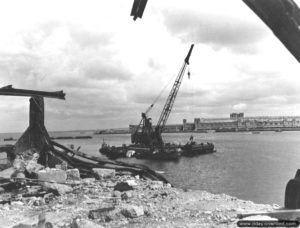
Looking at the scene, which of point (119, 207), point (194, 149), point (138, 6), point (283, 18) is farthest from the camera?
point (194, 149)

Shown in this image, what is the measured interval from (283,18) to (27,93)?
37.5 ft

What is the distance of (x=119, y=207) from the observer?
7.62 metres

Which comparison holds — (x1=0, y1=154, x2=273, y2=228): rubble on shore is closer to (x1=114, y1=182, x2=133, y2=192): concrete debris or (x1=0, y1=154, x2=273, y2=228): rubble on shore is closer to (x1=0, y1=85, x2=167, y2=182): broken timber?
(x1=114, y1=182, x2=133, y2=192): concrete debris

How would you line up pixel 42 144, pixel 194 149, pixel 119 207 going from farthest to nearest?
pixel 194 149 < pixel 42 144 < pixel 119 207

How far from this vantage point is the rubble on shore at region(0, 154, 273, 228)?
6.90 m

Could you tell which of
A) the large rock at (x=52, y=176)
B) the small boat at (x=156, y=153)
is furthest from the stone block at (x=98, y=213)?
the small boat at (x=156, y=153)

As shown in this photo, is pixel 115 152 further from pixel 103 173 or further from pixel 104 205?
pixel 104 205

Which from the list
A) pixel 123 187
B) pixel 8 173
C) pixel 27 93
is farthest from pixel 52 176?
pixel 27 93

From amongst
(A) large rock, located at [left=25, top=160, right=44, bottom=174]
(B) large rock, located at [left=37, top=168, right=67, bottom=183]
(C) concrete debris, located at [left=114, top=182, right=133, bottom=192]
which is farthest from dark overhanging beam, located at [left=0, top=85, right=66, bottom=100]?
(C) concrete debris, located at [left=114, top=182, right=133, bottom=192]

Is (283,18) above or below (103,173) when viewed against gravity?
above

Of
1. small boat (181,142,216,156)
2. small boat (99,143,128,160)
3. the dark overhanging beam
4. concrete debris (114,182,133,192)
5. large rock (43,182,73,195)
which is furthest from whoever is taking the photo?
small boat (181,142,216,156)

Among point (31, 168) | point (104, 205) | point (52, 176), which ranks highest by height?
point (31, 168)

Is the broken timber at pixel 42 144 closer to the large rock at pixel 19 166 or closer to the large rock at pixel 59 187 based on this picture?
the large rock at pixel 19 166

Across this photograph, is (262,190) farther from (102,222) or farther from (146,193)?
(102,222)
